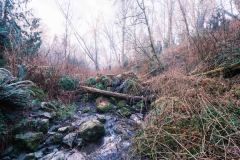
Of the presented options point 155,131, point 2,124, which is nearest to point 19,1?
point 2,124

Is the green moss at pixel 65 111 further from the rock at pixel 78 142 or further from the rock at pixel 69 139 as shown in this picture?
the rock at pixel 78 142

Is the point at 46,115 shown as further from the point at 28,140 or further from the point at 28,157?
the point at 28,157

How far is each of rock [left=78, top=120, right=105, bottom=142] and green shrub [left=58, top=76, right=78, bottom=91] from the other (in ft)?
9.66

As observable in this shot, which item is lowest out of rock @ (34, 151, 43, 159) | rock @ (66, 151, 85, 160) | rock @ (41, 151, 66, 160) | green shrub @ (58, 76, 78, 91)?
rock @ (66, 151, 85, 160)

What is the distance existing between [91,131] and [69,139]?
466 mm

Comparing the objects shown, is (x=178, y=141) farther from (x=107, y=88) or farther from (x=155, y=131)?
(x=107, y=88)

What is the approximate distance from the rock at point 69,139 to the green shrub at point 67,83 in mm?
2992

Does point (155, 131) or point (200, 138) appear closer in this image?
point (200, 138)

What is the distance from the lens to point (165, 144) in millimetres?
3059

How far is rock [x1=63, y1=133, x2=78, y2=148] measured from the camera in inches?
178

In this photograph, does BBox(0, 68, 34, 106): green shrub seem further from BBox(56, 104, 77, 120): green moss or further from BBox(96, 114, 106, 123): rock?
BBox(96, 114, 106, 123): rock

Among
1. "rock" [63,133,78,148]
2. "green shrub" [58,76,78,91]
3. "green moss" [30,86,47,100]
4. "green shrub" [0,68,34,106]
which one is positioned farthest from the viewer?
"green shrub" [58,76,78,91]

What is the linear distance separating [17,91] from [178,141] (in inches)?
130

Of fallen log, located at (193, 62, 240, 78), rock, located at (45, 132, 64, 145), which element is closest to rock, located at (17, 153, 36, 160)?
rock, located at (45, 132, 64, 145)
